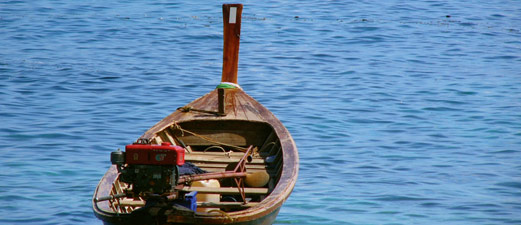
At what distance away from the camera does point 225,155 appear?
9805 mm

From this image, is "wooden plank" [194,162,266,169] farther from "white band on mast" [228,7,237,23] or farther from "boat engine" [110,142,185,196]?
"white band on mast" [228,7,237,23]

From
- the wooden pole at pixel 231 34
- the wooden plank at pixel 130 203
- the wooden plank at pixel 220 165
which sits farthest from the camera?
the wooden pole at pixel 231 34

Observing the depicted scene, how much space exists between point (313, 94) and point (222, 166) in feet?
26.5

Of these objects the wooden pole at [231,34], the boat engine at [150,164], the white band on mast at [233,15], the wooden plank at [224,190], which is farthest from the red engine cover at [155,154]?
the white band on mast at [233,15]

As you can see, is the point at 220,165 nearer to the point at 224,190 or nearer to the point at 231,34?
the point at 224,190

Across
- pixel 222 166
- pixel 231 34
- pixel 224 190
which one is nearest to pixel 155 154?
pixel 224 190

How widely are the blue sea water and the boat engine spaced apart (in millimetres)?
3746

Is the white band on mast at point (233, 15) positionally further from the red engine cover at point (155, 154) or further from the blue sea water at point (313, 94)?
the red engine cover at point (155, 154)

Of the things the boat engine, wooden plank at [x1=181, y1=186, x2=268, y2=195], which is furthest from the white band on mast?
the boat engine

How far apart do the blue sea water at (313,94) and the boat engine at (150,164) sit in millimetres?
3746

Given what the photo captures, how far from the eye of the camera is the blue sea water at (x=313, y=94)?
35.4ft

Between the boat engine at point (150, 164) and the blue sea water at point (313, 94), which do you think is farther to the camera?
the blue sea water at point (313, 94)

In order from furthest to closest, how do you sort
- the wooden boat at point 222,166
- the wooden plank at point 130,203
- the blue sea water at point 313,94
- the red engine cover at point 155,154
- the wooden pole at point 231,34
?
the wooden pole at point 231,34, the blue sea water at point 313,94, the wooden plank at point 130,203, the wooden boat at point 222,166, the red engine cover at point 155,154

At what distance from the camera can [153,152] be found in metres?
6.22
